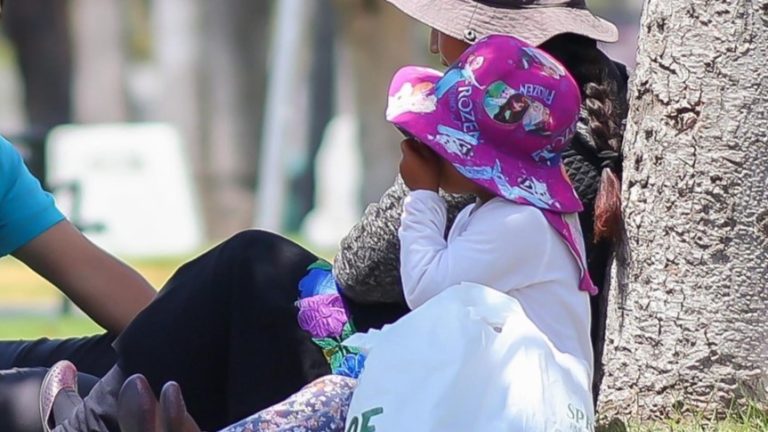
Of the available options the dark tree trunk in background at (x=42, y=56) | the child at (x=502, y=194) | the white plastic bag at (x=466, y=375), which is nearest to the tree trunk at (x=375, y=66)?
the dark tree trunk in background at (x=42, y=56)

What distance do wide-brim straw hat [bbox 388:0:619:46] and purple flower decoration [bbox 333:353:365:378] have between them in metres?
0.74

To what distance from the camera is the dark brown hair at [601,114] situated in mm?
3584

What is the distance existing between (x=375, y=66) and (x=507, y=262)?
13440 millimetres

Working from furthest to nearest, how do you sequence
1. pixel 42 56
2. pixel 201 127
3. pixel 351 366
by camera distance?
pixel 42 56, pixel 201 127, pixel 351 366

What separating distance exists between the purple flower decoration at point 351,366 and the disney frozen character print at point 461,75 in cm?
59

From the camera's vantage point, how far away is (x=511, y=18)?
369cm

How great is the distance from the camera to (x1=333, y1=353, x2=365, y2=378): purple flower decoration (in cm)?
343

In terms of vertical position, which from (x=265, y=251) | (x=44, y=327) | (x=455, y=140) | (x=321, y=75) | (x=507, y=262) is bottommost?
(x=321, y=75)

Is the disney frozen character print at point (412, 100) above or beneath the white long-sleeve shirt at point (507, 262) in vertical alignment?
above

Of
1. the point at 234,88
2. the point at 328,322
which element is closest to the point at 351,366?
the point at 328,322

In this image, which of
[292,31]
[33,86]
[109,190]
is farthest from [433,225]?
[33,86]

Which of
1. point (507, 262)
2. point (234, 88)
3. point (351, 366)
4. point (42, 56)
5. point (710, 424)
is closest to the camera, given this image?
point (507, 262)

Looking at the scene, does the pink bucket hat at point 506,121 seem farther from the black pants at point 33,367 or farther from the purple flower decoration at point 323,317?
the black pants at point 33,367

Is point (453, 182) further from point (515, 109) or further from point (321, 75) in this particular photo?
point (321, 75)
